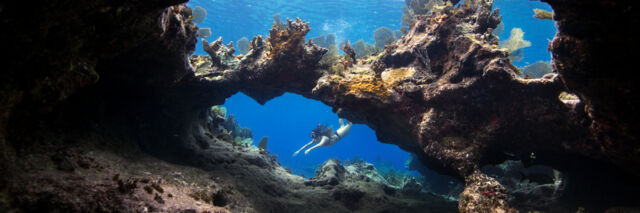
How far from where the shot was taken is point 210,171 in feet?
21.4

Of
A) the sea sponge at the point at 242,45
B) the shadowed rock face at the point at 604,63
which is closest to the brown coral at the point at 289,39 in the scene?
the shadowed rock face at the point at 604,63

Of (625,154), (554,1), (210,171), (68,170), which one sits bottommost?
(68,170)

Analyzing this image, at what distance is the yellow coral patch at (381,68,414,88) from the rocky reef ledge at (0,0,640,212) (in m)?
0.05

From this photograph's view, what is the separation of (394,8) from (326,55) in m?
23.9

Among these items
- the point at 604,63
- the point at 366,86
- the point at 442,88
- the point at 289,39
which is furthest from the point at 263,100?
the point at 604,63

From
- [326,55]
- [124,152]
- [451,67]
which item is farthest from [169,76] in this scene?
[451,67]

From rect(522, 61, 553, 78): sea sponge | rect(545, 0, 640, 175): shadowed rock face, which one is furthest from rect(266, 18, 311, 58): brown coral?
rect(522, 61, 553, 78): sea sponge

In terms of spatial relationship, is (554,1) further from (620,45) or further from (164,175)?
(164,175)

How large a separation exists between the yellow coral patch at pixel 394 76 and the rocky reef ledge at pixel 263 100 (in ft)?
0.15

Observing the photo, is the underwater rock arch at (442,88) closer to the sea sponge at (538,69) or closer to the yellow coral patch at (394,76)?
the yellow coral patch at (394,76)

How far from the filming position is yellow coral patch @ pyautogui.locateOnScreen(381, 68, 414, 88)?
264 inches

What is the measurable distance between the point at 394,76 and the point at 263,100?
4355 mm

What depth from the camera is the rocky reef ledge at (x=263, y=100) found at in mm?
2627

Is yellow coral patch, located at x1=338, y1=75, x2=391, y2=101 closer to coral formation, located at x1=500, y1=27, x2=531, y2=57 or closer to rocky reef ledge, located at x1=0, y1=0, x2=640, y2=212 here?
rocky reef ledge, located at x1=0, y1=0, x2=640, y2=212
